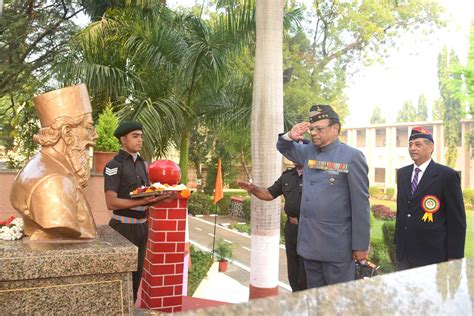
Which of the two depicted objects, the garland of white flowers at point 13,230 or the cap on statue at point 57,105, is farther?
the cap on statue at point 57,105

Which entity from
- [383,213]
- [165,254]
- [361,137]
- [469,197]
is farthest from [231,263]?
[361,137]

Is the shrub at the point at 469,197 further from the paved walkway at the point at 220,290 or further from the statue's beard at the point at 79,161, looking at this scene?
the statue's beard at the point at 79,161

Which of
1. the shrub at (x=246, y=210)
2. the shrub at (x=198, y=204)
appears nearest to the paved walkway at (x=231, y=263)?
the shrub at (x=198, y=204)

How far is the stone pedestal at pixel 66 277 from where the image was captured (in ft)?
7.02

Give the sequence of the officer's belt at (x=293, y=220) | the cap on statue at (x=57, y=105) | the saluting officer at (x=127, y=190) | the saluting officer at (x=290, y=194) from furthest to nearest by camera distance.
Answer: the officer's belt at (x=293, y=220) → the saluting officer at (x=290, y=194) → the saluting officer at (x=127, y=190) → the cap on statue at (x=57, y=105)

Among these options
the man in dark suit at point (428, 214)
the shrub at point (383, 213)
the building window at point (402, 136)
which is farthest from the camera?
the building window at point (402, 136)

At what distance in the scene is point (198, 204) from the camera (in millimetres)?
22234

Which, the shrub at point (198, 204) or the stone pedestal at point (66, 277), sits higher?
the stone pedestal at point (66, 277)

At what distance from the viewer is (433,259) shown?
3.17 metres

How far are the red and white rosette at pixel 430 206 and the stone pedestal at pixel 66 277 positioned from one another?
6.95 feet

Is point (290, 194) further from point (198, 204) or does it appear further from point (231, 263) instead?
point (198, 204)

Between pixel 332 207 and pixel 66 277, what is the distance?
1.59 m

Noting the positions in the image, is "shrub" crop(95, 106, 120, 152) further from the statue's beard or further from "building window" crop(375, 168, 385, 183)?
"building window" crop(375, 168, 385, 183)

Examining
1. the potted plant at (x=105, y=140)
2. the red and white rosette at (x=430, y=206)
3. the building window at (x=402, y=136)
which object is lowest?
the red and white rosette at (x=430, y=206)
